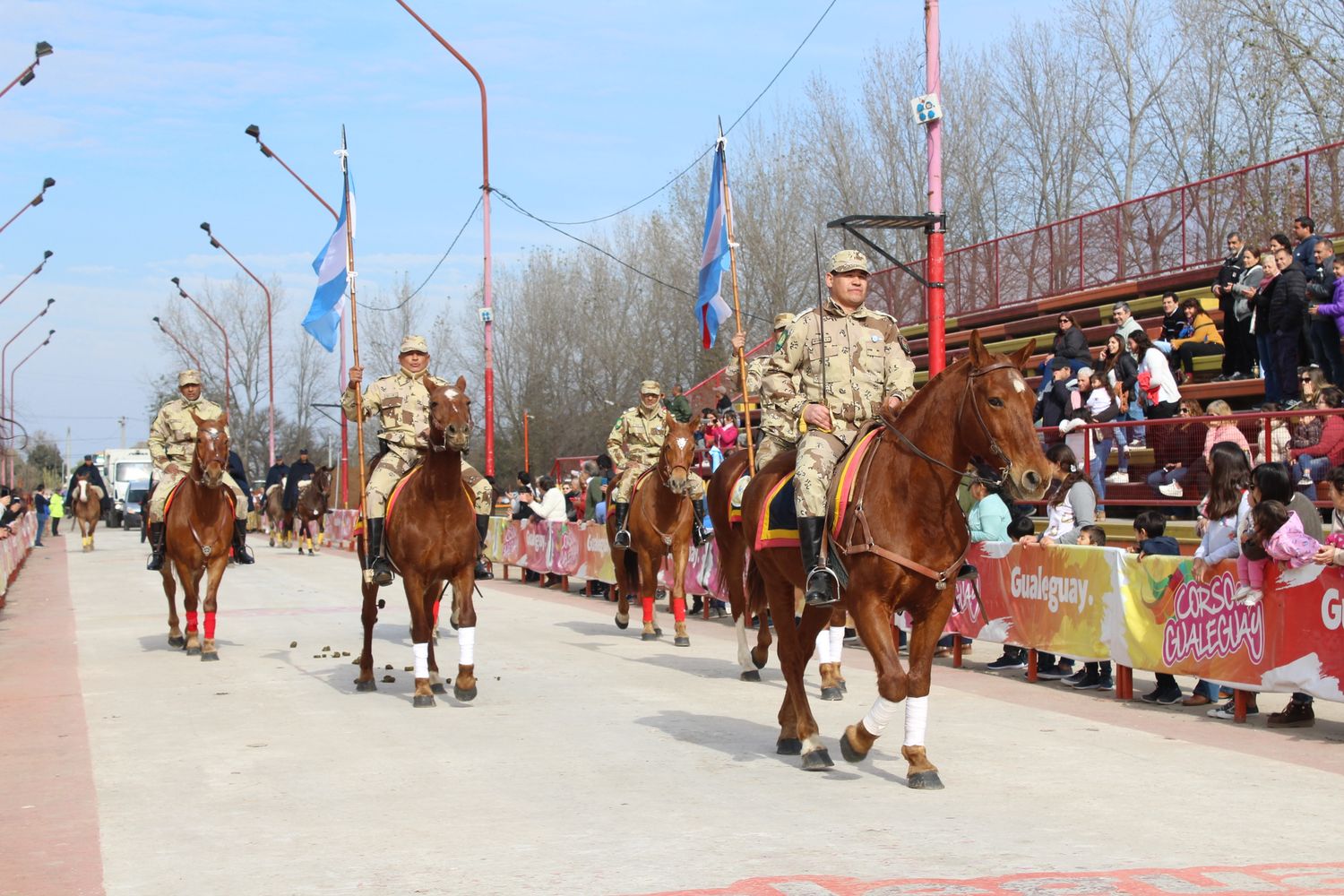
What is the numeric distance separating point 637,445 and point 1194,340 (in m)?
8.78

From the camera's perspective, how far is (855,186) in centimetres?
4503

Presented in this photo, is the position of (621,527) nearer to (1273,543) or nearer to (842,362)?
(842,362)

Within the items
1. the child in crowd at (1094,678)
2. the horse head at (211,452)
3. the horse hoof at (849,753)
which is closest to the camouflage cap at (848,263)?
the horse hoof at (849,753)

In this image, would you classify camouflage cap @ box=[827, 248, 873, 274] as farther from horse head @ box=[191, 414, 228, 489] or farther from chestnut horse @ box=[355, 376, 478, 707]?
horse head @ box=[191, 414, 228, 489]

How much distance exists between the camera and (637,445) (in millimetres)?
19141

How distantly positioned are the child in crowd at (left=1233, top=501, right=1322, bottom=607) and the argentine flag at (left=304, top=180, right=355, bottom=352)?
9.71m

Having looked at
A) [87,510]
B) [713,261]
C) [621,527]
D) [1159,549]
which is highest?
[713,261]

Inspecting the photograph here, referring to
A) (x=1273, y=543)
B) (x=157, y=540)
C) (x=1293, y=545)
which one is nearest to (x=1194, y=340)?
(x=1273, y=543)

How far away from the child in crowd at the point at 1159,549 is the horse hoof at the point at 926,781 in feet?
14.4

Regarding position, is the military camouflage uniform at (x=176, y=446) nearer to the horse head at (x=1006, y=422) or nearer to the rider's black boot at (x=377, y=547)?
the rider's black boot at (x=377, y=547)

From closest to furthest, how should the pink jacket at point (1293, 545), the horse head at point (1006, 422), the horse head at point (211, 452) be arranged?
the horse head at point (1006, 422)
the pink jacket at point (1293, 545)
the horse head at point (211, 452)

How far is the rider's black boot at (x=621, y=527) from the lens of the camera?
60.2 feet

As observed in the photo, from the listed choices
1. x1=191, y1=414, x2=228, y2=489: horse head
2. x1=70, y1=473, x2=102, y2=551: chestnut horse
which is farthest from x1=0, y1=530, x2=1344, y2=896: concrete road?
x1=70, y1=473, x2=102, y2=551: chestnut horse

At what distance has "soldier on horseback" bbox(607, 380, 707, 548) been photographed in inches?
736
